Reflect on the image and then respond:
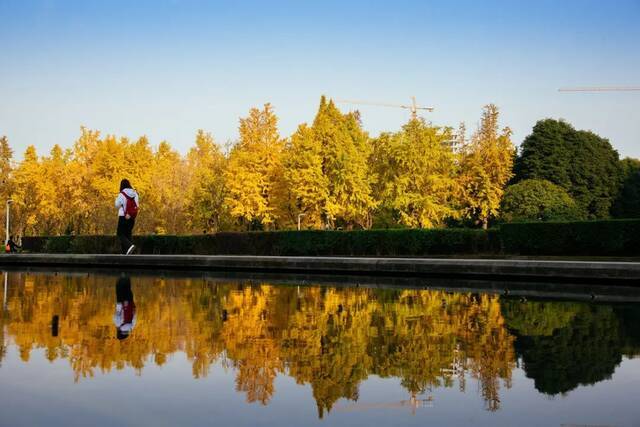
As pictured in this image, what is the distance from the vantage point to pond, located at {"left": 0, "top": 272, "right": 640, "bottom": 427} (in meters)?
5.65

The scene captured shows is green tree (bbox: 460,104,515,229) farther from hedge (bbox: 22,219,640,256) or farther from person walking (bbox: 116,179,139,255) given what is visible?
person walking (bbox: 116,179,139,255)

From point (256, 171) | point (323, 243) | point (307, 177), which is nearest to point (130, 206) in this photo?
point (323, 243)

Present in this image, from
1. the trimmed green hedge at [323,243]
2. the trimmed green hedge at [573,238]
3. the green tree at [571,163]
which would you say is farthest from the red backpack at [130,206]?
the green tree at [571,163]

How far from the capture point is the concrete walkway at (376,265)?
19.3 metres

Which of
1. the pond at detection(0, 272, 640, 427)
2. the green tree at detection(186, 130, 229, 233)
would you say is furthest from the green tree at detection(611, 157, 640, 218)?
A: the pond at detection(0, 272, 640, 427)

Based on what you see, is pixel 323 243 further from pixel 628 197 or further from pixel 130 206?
pixel 628 197

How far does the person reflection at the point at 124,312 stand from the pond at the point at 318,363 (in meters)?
0.05

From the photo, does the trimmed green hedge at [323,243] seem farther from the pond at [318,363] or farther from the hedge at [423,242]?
the pond at [318,363]

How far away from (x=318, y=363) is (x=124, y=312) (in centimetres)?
541

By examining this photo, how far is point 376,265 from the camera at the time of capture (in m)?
22.5

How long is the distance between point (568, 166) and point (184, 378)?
61.1m

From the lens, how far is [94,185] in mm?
65000

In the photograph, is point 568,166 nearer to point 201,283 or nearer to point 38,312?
point 201,283

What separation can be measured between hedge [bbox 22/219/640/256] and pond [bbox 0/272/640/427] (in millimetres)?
16568
